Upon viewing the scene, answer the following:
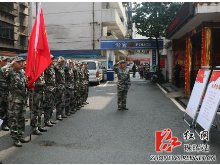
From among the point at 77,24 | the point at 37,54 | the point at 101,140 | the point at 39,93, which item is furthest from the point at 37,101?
the point at 77,24

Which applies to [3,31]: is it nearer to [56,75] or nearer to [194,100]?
[56,75]

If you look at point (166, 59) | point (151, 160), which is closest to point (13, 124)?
point (151, 160)

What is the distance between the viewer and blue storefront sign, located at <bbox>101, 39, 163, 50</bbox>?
21922 millimetres

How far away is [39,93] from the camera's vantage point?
215 inches

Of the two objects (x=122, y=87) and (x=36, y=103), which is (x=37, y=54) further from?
(x=122, y=87)

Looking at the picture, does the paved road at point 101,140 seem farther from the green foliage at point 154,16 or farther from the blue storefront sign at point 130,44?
the blue storefront sign at point 130,44

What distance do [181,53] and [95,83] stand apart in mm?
6818

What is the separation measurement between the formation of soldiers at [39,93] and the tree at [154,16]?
34.3 feet

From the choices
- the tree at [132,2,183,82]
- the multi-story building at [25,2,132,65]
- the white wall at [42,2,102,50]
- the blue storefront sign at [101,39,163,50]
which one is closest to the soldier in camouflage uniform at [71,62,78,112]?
the tree at [132,2,183,82]

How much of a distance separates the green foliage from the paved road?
11.9 meters

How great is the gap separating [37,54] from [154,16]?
15.0 m

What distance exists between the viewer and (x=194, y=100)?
20.0 feet

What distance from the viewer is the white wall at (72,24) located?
28016 mm

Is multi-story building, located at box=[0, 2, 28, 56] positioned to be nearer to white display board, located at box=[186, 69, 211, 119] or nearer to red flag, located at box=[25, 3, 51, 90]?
red flag, located at box=[25, 3, 51, 90]
